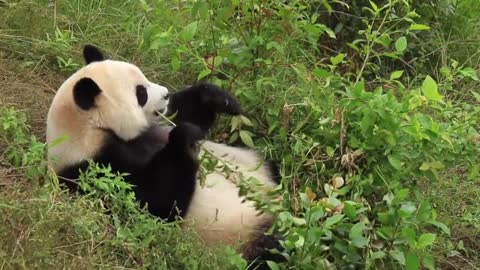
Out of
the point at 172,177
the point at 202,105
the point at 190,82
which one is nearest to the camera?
the point at 172,177

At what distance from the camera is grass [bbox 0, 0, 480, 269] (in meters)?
3.14

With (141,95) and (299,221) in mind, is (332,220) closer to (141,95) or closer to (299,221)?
(299,221)

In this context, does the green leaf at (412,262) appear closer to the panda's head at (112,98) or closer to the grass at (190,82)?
the grass at (190,82)

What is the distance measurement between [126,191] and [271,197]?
2.04 feet

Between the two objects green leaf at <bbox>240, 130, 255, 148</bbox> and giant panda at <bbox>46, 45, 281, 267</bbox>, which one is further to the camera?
green leaf at <bbox>240, 130, 255, 148</bbox>

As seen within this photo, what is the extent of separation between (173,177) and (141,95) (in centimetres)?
52

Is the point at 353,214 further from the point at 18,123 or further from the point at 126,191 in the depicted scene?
the point at 18,123

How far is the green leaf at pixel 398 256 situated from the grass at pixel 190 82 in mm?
319

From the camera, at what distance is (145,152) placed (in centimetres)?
404

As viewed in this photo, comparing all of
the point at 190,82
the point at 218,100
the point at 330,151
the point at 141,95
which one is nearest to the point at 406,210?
the point at 330,151

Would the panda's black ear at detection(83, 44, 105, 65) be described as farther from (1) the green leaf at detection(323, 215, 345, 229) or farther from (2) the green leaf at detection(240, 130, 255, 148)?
(1) the green leaf at detection(323, 215, 345, 229)

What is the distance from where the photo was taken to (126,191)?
360 centimetres

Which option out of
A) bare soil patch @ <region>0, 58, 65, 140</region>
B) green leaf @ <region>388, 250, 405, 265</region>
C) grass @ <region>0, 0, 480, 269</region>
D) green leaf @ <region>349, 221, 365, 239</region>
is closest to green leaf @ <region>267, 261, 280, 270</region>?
grass @ <region>0, 0, 480, 269</region>

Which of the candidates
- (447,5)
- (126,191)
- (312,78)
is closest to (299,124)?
(312,78)
